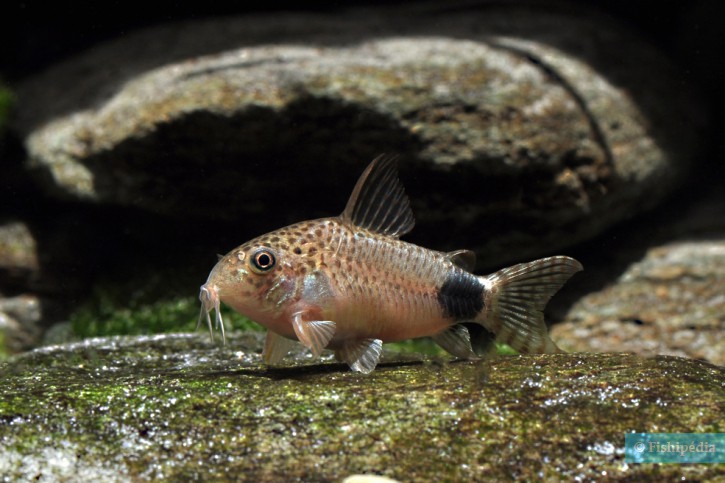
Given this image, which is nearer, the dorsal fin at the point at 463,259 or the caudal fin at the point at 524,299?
the caudal fin at the point at 524,299

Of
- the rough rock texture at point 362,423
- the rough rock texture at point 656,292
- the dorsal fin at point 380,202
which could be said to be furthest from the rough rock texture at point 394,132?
the rough rock texture at point 362,423

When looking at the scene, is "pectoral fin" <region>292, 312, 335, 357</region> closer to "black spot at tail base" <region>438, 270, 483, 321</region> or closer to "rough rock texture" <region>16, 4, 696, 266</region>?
"black spot at tail base" <region>438, 270, 483, 321</region>

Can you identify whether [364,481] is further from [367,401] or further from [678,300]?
[678,300]

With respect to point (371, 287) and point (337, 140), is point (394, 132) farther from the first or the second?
point (371, 287)

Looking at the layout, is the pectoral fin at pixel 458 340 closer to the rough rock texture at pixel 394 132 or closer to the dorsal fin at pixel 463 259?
the dorsal fin at pixel 463 259

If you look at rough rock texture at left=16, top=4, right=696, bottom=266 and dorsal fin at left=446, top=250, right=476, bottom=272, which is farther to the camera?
rough rock texture at left=16, top=4, right=696, bottom=266

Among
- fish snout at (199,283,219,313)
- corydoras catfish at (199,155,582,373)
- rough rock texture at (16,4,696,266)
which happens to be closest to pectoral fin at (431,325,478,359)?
corydoras catfish at (199,155,582,373)
